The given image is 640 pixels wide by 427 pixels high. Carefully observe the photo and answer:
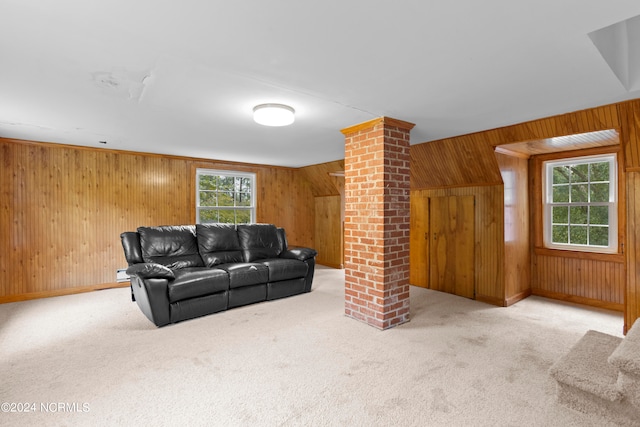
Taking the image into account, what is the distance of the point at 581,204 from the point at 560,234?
18.3 inches

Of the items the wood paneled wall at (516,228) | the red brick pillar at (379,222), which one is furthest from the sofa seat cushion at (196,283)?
the wood paneled wall at (516,228)

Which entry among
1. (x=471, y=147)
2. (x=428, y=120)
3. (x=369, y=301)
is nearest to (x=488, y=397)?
(x=369, y=301)

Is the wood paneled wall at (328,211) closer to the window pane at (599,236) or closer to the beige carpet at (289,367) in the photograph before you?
the beige carpet at (289,367)

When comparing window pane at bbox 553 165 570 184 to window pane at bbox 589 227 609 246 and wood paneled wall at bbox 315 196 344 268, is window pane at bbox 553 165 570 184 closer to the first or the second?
window pane at bbox 589 227 609 246

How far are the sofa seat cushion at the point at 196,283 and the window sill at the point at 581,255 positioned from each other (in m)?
4.24

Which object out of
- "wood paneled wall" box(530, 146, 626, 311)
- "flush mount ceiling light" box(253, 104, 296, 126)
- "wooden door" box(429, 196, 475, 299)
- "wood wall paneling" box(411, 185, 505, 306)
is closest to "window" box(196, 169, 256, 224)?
"flush mount ceiling light" box(253, 104, 296, 126)

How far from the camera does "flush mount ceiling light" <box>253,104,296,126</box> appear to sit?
267 centimetres

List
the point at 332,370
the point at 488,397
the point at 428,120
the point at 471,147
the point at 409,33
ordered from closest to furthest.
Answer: the point at 409,33 < the point at 488,397 < the point at 332,370 < the point at 428,120 < the point at 471,147

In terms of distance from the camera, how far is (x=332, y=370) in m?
2.29

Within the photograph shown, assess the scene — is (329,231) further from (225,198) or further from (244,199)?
(225,198)

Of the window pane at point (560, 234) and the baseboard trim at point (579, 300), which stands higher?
the window pane at point (560, 234)

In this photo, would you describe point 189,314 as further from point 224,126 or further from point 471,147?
point 471,147

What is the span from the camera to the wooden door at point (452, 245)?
13.9 feet

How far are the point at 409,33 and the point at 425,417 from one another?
213 centimetres
